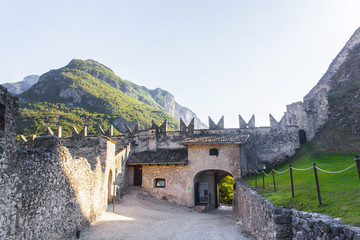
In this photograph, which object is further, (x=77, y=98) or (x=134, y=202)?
(x=77, y=98)

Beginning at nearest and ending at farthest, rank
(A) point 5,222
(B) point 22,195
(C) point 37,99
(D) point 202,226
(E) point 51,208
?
(A) point 5,222
(B) point 22,195
(E) point 51,208
(D) point 202,226
(C) point 37,99

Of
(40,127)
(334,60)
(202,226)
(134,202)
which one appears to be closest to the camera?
(202,226)

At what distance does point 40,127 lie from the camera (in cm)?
3853

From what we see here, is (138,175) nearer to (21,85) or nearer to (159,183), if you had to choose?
(159,183)

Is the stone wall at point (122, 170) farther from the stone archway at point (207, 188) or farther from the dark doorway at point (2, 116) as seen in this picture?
the dark doorway at point (2, 116)

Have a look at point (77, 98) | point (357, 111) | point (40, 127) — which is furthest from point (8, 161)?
point (77, 98)

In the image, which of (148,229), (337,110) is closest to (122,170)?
(148,229)

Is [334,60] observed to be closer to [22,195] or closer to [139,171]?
[139,171]

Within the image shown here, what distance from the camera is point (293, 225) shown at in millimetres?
6586

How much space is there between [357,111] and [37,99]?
5681 cm

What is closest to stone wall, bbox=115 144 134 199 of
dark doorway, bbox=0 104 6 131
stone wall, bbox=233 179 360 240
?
stone wall, bbox=233 179 360 240

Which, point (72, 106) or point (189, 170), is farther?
point (72, 106)

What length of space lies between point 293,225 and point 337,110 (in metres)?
22.3

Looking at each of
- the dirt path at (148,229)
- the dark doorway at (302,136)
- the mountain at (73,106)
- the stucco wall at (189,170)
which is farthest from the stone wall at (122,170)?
the mountain at (73,106)
